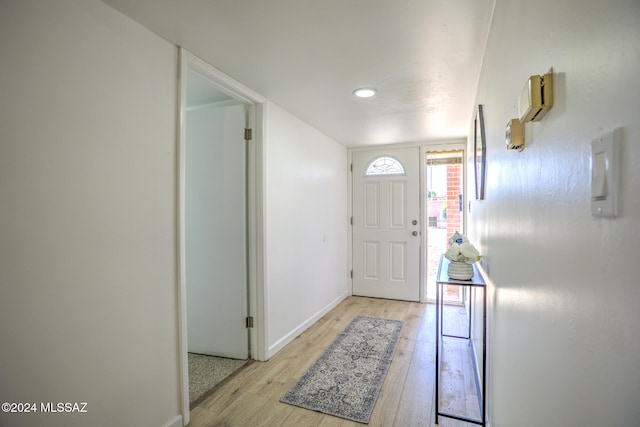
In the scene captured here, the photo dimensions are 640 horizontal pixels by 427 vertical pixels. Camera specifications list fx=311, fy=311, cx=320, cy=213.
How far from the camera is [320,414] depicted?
1945 millimetres

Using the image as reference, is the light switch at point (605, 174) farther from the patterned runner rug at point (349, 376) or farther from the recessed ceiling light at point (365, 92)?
the recessed ceiling light at point (365, 92)

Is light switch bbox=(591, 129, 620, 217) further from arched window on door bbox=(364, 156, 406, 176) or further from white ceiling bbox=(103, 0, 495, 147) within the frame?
arched window on door bbox=(364, 156, 406, 176)

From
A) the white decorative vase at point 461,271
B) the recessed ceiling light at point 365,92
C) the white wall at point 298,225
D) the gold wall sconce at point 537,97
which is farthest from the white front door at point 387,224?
the gold wall sconce at point 537,97

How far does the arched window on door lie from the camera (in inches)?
174

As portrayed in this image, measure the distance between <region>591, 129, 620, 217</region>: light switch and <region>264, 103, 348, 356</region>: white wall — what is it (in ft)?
7.66

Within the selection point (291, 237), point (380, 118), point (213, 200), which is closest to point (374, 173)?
point (380, 118)

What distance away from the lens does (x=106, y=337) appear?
142 cm

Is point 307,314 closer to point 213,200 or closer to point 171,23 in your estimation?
point 213,200

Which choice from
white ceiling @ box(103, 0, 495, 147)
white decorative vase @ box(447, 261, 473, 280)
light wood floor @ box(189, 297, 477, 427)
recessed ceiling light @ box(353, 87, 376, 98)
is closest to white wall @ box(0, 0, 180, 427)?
white ceiling @ box(103, 0, 495, 147)

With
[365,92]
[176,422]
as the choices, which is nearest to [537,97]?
[365,92]

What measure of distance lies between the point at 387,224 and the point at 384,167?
0.83 metres

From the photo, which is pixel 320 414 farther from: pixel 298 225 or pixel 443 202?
pixel 443 202

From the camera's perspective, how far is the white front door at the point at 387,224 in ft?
14.2

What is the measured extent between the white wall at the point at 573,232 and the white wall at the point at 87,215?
1.64 m
